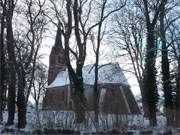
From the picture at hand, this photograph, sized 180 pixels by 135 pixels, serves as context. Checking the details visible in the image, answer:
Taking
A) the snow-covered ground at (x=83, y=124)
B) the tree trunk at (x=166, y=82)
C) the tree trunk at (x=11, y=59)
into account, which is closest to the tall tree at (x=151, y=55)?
the tree trunk at (x=166, y=82)

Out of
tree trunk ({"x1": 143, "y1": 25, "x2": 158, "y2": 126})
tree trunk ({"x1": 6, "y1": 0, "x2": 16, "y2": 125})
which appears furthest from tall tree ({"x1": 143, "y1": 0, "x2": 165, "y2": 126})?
tree trunk ({"x1": 6, "y1": 0, "x2": 16, "y2": 125})

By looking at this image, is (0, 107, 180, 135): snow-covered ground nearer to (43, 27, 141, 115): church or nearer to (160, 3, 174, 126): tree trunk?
(160, 3, 174, 126): tree trunk

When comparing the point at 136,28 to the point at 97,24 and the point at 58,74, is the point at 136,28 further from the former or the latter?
the point at 58,74

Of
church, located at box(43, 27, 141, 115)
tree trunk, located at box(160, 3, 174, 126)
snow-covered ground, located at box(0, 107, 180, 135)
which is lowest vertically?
snow-covered ground, located at box(0, 107, 180, 135)

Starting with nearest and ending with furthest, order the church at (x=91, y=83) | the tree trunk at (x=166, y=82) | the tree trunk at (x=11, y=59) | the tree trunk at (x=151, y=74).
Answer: the tree trunk at (x=151, y=74), the tree trunk at (x=11, y=59), the tree trunk at (x=166, y=82), the church at (x=91, y=83)

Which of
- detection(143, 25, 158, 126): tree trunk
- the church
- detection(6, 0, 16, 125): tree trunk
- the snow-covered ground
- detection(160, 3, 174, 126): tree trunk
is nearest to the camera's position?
the snow-covered ground

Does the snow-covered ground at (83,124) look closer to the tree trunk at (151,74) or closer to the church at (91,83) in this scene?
the tree trunk at (151,74)

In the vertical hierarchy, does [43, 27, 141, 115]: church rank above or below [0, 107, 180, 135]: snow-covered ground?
above

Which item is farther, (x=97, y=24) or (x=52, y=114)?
(x=97, y=24)

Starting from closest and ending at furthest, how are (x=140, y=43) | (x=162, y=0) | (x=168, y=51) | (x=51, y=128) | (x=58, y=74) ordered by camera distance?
(x=51, y=128) < (x=168, y=51) < (x=162, y=0) < (x=140, y=43) < (x=58, y=74)

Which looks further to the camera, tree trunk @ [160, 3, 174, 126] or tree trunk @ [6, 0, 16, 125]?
tree trunk @ [160, 3, 174, 126]

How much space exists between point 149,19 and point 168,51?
12.2ft

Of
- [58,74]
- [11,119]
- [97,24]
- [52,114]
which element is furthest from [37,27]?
[58,74]

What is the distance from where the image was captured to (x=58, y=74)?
232 ft
